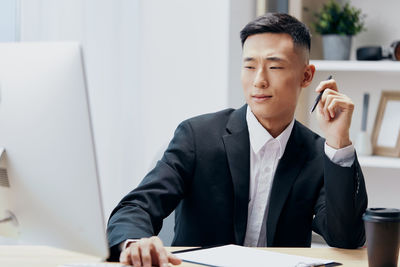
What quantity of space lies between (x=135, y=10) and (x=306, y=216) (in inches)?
71.8

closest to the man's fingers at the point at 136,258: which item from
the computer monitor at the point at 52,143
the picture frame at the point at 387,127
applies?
the computer monitor at the point at 52,143

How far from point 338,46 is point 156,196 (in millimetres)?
1650

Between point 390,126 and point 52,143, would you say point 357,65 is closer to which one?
point 390,126

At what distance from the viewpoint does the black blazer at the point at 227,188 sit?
1774 mm

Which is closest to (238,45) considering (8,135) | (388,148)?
(388,148)

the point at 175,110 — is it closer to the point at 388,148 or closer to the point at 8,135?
the point at 388,148

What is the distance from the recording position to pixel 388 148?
3.04m

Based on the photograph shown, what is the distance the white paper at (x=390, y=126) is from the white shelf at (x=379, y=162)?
0.10 meters

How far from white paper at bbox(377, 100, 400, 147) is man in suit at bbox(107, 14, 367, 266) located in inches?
48.1

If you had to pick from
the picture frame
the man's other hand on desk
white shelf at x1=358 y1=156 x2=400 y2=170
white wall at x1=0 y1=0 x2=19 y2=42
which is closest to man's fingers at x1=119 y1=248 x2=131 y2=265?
the man's other hand on desk

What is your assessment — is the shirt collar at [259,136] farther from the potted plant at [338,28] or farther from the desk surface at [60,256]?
the potted plant at [338,28]

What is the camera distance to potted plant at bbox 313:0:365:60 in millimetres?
3086

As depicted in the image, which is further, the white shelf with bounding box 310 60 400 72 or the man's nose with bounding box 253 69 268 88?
the white shelf with bounding box 310 60 400 72

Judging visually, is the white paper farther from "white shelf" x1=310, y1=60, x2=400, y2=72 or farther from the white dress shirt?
the white dress shirt
